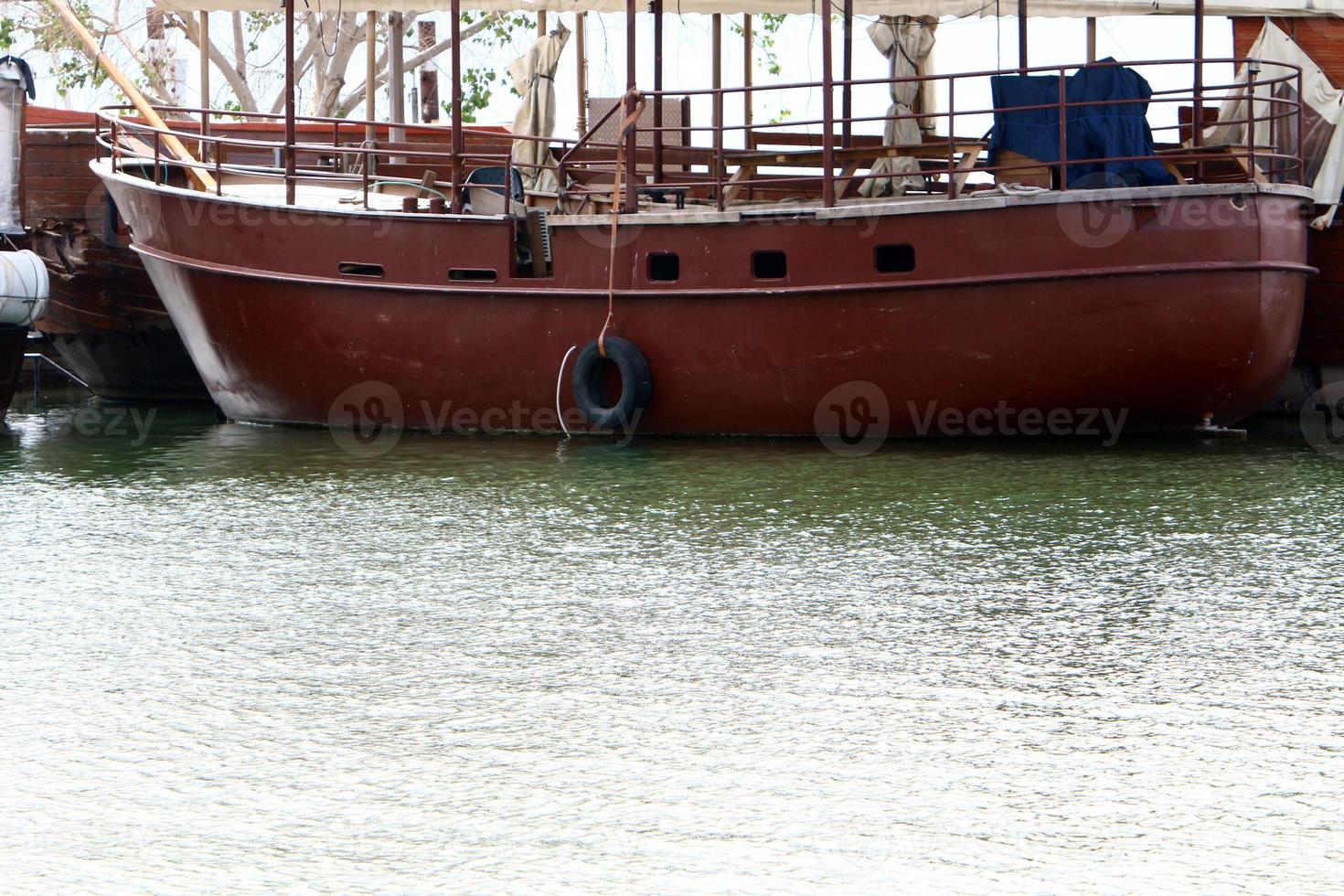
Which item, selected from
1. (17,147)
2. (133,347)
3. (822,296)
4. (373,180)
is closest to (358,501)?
(822,296)

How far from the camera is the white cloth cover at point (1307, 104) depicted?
12094 millimetres

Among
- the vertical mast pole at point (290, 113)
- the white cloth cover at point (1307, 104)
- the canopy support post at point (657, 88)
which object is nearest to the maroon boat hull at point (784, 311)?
the vertical mast pole at point (290, 113)


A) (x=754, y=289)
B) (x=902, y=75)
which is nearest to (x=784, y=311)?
(x=754, y=289)

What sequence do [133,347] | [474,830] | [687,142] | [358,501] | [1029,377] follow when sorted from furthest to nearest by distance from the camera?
[133,347] → [687,142] → [1029,377] → [358,501] → [474,830]

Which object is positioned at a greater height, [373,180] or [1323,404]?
[373,180]

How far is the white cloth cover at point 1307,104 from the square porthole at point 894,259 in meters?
3.30

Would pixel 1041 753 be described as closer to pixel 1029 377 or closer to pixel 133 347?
pixel 1029 377

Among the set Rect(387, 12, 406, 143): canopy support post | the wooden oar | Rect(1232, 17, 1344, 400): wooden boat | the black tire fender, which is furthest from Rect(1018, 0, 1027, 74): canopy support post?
the wooden oar

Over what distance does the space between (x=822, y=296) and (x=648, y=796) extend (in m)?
7.14

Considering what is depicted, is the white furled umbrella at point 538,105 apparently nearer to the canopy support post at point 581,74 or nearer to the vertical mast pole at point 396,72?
the canopy support post at point 581,74

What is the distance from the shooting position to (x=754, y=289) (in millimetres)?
10508

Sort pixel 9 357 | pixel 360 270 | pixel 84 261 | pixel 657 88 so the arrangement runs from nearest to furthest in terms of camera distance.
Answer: pixel 657 88, pixel 360 270, pixel 9 357, pixel 84 261

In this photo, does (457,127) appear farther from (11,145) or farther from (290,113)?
(11,145)

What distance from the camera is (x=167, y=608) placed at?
5559 mm
